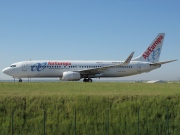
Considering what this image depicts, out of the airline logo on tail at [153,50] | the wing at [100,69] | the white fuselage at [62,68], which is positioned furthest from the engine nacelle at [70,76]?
the airline logo on tail at [153,50]

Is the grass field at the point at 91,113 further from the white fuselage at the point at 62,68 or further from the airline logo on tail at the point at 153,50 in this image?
the airline logo on tail at the point at 153,50

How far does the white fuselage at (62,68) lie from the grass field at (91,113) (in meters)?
21.1

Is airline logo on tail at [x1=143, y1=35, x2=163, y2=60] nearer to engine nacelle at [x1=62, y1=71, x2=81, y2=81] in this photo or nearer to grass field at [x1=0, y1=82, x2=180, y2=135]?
engine nacelle at [x1=62, y1=71, x2=81, y2=81]

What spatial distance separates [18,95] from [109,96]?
25.2 feet

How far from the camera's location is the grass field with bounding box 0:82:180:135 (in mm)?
21875

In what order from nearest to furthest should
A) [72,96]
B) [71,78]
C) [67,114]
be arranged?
[67,114] → [72,96] → [71,78]

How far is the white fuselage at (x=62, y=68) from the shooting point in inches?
1832

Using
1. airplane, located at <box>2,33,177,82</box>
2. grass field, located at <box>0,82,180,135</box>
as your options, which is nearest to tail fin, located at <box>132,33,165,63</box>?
airplane, located at <box>2,33,177,82</box>

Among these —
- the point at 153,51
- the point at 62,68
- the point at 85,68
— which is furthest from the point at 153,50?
the point at 62,68

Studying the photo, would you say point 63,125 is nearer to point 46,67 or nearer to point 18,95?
point 18,95

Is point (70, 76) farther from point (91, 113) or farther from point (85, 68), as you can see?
point (91, 113)

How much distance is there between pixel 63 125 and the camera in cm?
2227

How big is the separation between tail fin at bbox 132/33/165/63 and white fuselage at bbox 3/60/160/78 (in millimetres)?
2351

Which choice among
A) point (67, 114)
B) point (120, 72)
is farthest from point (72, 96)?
point (120, 72)
